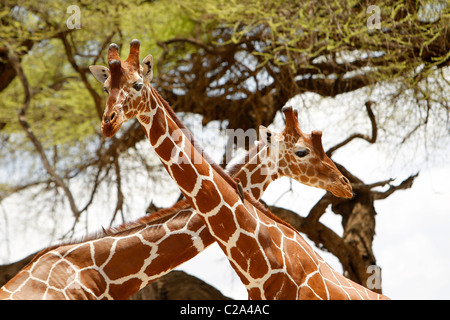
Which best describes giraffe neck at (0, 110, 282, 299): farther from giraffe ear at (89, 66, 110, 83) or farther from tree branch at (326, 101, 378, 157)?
tree branch at (326, 101, 378, 157)

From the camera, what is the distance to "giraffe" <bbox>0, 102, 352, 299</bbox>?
2.78m

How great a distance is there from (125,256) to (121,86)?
0.89 metres

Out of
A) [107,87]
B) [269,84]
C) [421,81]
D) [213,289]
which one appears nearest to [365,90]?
[421,81]

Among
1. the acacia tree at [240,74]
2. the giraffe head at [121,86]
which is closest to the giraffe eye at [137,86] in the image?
the giraffe head at [121,86]

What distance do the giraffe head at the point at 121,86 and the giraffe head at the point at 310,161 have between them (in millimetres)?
749

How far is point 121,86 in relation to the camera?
7.74ft

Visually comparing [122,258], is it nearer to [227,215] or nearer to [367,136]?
[227,215]

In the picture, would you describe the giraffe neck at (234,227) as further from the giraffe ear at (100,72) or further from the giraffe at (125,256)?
the giraffe at (125,256)

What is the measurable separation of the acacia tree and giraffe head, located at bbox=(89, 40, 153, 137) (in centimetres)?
254

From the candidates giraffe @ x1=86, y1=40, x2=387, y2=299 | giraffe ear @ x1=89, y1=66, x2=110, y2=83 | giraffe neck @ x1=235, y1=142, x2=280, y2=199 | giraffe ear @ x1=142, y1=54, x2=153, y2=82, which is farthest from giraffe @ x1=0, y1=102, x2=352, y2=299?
giraffe ear @ x1=89, y1=66, x2=110, y2=83

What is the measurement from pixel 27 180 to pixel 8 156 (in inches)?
19.3

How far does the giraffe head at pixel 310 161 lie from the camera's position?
288 centimetres

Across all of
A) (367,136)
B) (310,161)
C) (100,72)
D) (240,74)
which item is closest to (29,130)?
(240,74)
